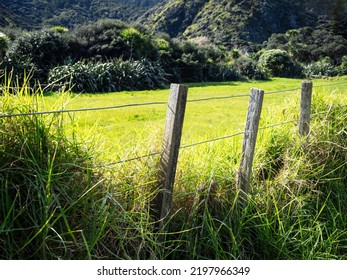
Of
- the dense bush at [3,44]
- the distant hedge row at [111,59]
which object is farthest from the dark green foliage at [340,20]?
the dense bush at [3,44]

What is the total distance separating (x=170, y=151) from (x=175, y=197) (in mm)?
468

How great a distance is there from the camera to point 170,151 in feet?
9.23

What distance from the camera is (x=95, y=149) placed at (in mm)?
2820

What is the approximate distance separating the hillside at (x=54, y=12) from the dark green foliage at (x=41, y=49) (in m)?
10.8

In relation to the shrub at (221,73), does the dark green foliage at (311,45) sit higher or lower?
lower

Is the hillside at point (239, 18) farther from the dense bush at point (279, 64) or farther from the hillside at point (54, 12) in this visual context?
the dense bush at point (279, 64)

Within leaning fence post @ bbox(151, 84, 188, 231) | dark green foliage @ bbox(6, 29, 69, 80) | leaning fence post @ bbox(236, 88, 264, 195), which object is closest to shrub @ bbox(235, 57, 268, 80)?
dark green foliage @ bbox(6, 29, 69, 80)

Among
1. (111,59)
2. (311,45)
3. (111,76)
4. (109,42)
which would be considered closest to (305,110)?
Answer: (111,76)

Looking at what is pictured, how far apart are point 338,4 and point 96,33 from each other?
37698 mm

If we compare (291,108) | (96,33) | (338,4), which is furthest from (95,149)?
(338,4)

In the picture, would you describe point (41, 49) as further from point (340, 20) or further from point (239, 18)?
point (239, 18)

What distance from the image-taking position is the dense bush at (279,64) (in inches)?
1043

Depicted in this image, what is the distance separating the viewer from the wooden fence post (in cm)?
409

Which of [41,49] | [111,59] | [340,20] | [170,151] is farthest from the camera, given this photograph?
[340,20]
